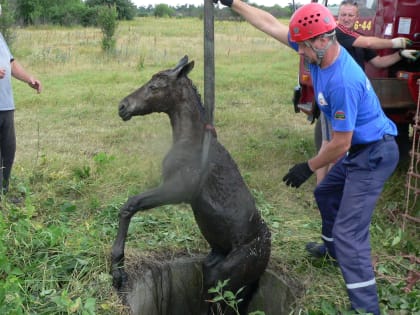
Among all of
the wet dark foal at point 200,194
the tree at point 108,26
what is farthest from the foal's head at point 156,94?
the tree at point 108,26

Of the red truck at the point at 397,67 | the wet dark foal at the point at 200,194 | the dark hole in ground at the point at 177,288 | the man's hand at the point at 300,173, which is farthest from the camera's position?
the red truck at the point at 397,67

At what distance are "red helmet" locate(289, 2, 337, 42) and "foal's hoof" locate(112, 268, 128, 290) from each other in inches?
71.1

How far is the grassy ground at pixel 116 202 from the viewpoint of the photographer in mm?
3375

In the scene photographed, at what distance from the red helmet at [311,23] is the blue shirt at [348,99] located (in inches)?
7.8

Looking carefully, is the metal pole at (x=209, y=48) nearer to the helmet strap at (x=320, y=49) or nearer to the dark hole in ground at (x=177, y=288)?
the helmet strap at (x=320, y=49)

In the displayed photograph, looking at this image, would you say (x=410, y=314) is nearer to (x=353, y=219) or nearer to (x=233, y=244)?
(x=353, y=219)

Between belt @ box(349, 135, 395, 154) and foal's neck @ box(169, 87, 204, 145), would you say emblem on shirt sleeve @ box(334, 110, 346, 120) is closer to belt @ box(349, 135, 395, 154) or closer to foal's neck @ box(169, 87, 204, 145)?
belt @ box(349, 135, 395, 154)

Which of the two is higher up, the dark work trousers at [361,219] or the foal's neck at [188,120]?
the foal's neck at [188,120]

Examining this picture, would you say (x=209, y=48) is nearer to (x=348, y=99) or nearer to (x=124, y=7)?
(x=348, y=99)

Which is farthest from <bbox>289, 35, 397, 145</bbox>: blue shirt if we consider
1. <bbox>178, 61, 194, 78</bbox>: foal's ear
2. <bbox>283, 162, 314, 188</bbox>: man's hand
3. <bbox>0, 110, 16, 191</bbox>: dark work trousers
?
<bbox>0, 110, 16, 191</bbox>: dark work trousers

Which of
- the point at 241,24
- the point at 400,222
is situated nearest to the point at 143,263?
the point at 400,222

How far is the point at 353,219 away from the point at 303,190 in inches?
115

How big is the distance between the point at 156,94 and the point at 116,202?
6.89ft

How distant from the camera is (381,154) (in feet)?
10.2
